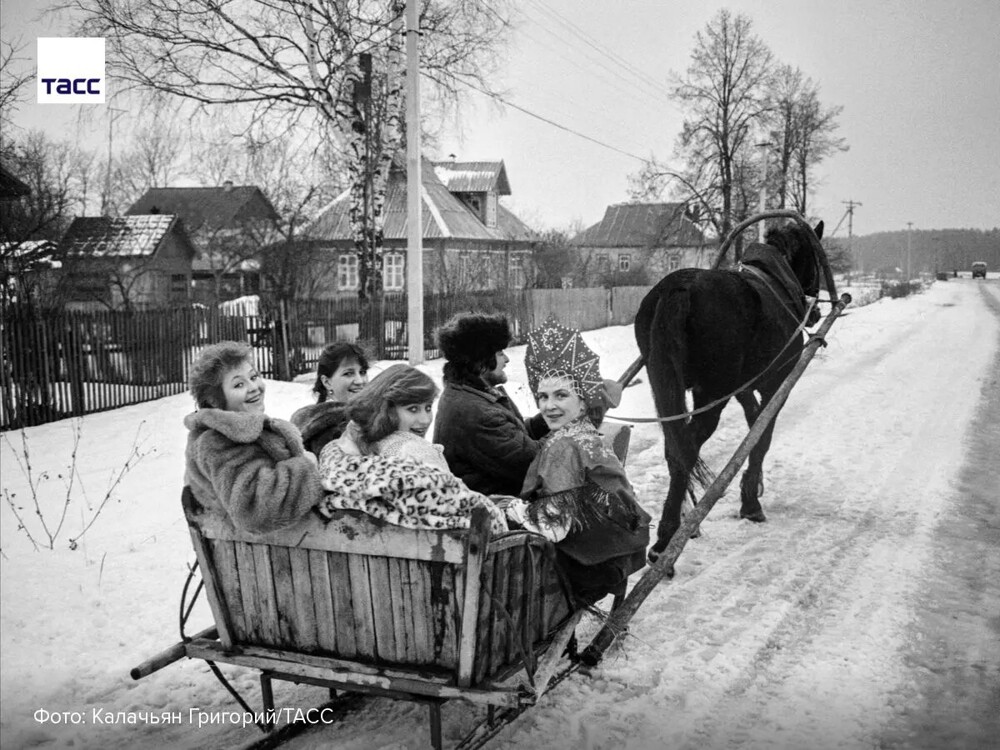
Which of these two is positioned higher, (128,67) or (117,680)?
(128,67)

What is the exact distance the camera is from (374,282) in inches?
586

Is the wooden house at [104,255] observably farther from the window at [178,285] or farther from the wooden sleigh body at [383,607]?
the wooden sleigh body at [383,607]

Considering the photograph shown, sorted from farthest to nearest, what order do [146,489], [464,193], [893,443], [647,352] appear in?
[464,193]
[893,443]
[146,489]
[647,352]

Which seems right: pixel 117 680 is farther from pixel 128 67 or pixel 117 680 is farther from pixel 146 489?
pixel 128 67

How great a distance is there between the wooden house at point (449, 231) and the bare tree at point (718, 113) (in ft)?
21.5

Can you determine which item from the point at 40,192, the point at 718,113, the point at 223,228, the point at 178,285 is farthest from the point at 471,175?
the point at 40,192

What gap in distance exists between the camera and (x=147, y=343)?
1059 cm

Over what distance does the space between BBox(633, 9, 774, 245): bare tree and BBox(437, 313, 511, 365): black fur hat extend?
183 inches

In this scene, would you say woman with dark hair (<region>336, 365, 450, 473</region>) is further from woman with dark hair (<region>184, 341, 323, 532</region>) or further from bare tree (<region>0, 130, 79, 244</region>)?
bare tree (<region>0, 130, 79, 244</region>)

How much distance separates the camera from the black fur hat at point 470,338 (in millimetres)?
3455

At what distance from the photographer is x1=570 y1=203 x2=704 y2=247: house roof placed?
17375 mm

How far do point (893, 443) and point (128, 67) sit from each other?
10.8 metres

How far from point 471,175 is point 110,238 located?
1677 centimetres

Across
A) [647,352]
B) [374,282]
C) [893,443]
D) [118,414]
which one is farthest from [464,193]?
[647,352]
